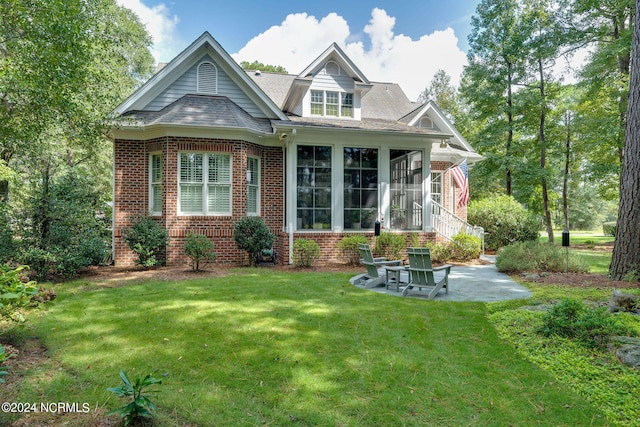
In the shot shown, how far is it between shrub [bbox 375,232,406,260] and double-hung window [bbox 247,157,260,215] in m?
4.16

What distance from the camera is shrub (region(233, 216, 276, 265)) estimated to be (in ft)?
32.0

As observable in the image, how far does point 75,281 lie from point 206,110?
5953 mm

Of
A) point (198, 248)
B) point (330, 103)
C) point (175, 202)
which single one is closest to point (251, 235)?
point (198, 248)

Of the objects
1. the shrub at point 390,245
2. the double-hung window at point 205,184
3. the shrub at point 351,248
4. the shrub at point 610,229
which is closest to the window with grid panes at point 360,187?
the shrub at point 390,245

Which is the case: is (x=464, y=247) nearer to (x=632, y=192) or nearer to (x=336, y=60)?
(x=632, y=192)

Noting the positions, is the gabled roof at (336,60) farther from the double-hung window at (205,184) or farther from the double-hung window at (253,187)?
the double-hung window at (205,184)

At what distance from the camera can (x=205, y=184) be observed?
34.7ft

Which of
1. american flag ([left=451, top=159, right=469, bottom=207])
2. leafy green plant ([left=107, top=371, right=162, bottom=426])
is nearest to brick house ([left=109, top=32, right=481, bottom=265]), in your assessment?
american flag ([left=451, top=159, right=469, bottom=207])

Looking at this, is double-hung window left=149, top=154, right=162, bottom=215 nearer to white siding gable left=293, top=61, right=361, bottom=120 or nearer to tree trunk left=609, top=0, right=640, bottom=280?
white siding gable left=293, top=61, right=361, bottom=120

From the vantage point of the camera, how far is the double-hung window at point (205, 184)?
34.6ft

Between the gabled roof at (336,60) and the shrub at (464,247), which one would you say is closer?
the shrub at (464,247)

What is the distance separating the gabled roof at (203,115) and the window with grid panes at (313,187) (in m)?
1.56

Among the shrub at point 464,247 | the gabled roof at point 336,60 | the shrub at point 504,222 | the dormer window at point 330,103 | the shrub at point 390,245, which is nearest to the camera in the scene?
the shrub at point 390,245

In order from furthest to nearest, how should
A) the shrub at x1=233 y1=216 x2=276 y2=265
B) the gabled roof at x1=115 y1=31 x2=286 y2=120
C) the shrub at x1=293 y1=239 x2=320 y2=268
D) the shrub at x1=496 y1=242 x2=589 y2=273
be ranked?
1. the gabled roof at x1=115 y1=31 x2=286 y2=120
2. the shrub at x1=293 y1=239 x2=320 y2=268
3. the shrub at x1=233 y1=216 x2=276 y2=265
4. the shrub at x1=496 y1=242 x2=589 y2=273
